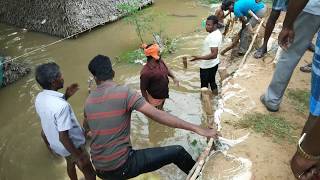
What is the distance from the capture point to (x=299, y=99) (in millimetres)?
4328

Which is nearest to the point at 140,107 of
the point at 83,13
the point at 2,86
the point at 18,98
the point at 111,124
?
the point at 111,124

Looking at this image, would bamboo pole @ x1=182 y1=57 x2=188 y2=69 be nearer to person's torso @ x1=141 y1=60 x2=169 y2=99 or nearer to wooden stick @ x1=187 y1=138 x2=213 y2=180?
person's torso @ x1=141 y1=60 x2=169 y2=99

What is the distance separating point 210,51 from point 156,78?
3.56 feet

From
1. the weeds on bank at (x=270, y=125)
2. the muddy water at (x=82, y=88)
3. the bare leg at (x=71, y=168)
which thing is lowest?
the muddy water at (x=82, y=88)

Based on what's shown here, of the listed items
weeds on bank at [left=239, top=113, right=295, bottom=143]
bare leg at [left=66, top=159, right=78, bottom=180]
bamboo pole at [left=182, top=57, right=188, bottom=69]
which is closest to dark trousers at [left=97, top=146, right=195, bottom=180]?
bare leg at [left=66, top=159, right=78, bottom=180]

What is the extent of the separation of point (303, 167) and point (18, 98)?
21.7ft

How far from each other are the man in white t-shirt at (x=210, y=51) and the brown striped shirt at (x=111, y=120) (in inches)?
96.6

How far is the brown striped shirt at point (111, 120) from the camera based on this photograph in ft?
9.52

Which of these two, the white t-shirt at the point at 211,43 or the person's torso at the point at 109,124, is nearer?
the person's torso at the point at 109,124

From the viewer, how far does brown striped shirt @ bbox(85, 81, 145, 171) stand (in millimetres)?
2900

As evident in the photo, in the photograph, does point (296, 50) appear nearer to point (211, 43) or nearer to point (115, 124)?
point (211, 43)

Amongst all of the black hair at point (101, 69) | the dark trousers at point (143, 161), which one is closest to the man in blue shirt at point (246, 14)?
the dark trousers at point (143, 161)

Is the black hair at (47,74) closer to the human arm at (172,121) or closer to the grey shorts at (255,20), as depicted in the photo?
the human arm at (172,121)

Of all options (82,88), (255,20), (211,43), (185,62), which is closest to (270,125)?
(211,43)
